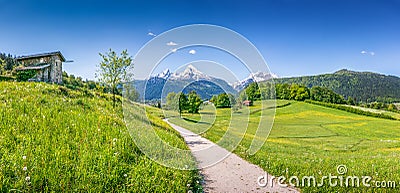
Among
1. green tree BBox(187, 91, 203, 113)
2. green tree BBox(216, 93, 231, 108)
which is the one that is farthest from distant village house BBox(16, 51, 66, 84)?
green tree BBox(216, 93, 231, 108)

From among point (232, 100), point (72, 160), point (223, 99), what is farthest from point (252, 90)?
point (72, 160)

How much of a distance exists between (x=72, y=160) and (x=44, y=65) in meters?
19.9

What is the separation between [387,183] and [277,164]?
120 inches

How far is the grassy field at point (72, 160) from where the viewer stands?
15.5 feet

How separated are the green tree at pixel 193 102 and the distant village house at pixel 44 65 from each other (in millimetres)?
16591

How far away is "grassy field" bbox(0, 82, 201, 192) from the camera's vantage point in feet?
15.5

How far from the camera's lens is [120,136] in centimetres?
755

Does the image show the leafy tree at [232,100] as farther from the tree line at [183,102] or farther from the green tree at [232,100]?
the tree line at [183,102]

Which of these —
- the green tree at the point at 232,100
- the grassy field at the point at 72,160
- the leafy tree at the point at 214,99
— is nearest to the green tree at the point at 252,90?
the green tree at the point at 232,100

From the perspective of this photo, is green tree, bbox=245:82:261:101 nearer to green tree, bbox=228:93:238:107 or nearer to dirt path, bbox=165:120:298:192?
green tree, bbox=228:93:238:107

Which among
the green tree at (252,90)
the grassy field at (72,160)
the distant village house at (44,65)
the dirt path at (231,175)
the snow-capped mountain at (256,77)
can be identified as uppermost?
the distant village house at (44,65)

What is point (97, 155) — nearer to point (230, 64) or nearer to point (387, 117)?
point (230, 64)

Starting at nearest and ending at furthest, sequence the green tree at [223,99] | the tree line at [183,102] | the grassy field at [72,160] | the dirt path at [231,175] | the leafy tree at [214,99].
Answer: the grassy field at [72,160]
the dirt path at [231,175]
the tree line at [183,102]
the green tree at [223,99]
the leafy tree at [214,99]

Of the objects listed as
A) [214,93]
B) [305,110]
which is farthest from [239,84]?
[305,110]
